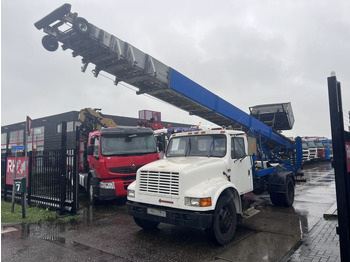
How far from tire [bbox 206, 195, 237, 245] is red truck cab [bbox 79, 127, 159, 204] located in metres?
4.12

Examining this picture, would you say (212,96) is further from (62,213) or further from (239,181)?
(62,213)

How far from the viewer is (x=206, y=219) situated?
182 inches

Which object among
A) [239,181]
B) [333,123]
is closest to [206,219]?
[239,181]

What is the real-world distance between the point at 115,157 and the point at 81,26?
413 cm

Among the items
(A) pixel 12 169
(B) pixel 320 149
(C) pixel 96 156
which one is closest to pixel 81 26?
(C) pixel 96 156

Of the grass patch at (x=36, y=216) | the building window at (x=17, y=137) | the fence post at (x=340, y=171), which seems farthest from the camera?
the building window at (x=17, y=137)

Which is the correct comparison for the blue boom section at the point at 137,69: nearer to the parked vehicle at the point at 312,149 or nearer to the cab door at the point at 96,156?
the cab door at the point at 96,156

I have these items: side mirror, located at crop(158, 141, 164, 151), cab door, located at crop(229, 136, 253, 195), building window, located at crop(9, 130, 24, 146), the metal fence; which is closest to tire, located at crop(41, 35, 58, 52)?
the metal fence

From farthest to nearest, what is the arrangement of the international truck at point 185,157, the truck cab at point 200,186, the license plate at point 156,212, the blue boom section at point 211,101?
the blue boom section at point 211,101, the license plate at point 156,212, the international truck at point 185,157, the truck cab at point 200,186

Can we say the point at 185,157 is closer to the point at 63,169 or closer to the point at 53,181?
the point at 63,169

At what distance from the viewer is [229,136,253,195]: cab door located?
595 cm

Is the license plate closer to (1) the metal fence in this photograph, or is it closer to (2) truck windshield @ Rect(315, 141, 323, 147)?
(1) the metal fence

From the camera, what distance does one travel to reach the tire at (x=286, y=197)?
25.8ft

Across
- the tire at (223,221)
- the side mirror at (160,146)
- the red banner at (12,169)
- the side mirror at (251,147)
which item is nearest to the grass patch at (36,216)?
the red banner at (12,169)
